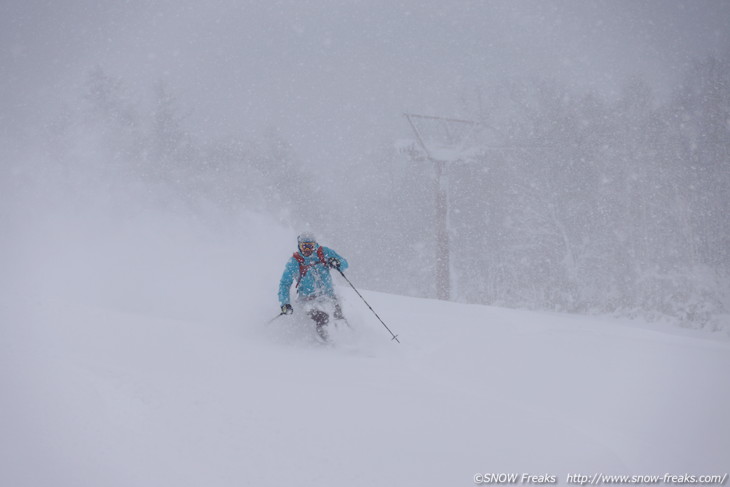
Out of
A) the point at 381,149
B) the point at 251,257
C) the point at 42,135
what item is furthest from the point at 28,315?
the point at 381,149

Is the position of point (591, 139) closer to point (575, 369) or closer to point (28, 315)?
point (575, 369)

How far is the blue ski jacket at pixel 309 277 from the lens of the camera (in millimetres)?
8172

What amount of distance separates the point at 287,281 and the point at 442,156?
17.2 meters

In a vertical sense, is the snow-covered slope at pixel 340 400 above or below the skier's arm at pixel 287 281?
below

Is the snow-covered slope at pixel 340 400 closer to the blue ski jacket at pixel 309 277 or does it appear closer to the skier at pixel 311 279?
the skier at pixel 311 279

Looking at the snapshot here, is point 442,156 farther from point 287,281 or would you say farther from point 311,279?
point 287,281

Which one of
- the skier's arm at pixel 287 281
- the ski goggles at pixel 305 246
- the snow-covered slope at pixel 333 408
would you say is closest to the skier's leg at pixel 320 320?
the snow-covered slope at pixel 333 408

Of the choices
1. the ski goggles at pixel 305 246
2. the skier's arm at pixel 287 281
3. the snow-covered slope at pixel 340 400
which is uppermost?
the ski goggles at pixel 305 246

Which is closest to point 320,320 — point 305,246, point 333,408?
point 305,246

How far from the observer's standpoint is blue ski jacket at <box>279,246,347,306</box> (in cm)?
817

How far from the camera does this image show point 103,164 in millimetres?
34406

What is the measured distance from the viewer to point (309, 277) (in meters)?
8.31

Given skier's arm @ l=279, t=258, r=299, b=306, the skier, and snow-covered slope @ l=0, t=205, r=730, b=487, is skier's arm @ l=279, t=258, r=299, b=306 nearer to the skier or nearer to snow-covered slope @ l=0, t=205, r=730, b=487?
the skier

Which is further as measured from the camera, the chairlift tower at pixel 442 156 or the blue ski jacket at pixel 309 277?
the chairlift tower at pixel 442 156
